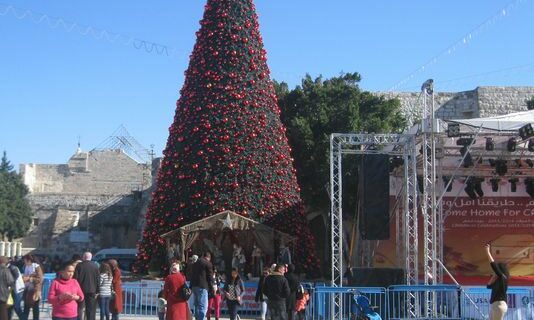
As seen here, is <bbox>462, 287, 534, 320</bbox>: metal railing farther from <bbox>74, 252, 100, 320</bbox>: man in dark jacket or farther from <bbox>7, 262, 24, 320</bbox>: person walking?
<bbox>7, 262, 24, 320</bbox>: person walking

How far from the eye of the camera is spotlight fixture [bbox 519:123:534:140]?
1465 cm

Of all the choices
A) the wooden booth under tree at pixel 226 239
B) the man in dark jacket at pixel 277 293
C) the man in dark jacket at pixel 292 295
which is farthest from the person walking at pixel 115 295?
the wooden booth under tree at pixel 226 239

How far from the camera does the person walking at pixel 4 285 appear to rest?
1058 cm

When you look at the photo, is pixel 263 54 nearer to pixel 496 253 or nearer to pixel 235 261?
pixel 235 261

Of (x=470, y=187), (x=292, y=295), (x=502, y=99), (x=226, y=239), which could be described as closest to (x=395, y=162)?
(x=470, y=187)

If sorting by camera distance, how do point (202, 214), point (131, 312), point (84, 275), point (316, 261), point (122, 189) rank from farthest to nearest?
point (122, 189), point (316, 261), point (202, 214), point (131, 312), point (84, 275)

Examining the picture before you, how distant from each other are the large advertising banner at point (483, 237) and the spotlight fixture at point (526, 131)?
7301mm

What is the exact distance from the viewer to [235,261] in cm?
1923

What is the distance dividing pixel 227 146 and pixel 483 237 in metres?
9.31

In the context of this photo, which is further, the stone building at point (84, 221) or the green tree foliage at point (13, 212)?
the green tree foliage at point (13, 212)

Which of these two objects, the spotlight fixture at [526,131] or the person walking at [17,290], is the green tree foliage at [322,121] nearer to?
the spotlight fixture at [526,131]

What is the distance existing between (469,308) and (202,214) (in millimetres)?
7507

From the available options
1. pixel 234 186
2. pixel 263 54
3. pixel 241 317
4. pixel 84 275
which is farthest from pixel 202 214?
pixel 84 275

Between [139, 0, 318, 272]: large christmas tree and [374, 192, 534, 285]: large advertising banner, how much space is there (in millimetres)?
4737
